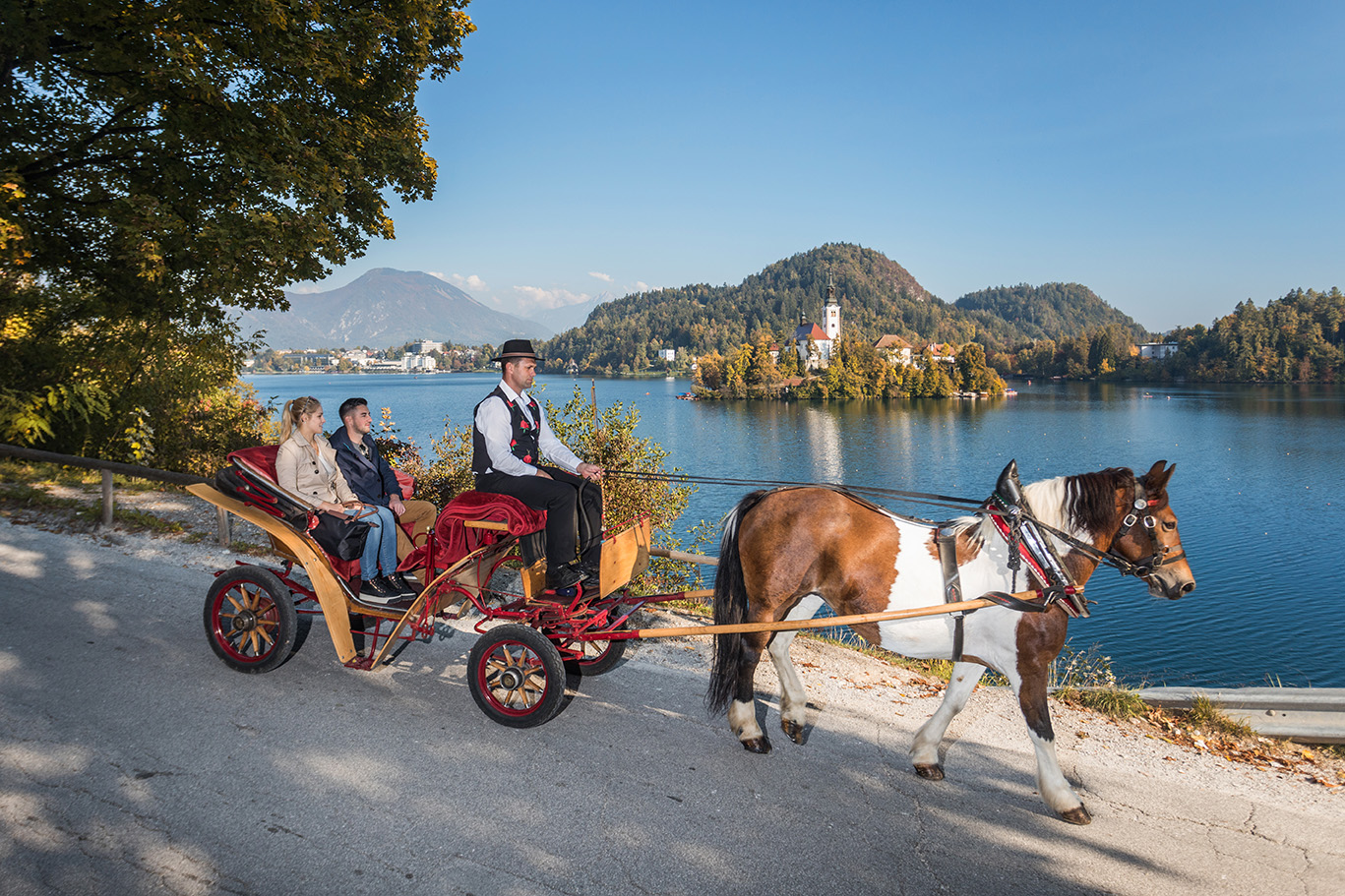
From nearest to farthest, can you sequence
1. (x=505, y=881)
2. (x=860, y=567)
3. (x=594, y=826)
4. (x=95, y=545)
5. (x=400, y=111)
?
1. (x=505, y=881)
2. (x=594, y=826)
3. (x=860, y=567)
4. (x=95, y=545)
5. (x=400, y=111)

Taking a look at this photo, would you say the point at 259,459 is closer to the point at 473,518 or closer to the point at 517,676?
the point at 473,518

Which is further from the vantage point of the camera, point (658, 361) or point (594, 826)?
point (658, 361)

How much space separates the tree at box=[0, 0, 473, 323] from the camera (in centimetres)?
775

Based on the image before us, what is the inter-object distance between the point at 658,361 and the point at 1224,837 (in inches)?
6821

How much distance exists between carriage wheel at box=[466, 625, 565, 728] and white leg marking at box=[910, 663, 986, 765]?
84.8 inches

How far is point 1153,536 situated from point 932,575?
1157 millimetres

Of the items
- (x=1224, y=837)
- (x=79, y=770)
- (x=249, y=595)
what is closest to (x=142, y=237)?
(x=249, y=595)

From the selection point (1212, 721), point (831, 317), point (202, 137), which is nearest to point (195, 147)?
point (202, 137)

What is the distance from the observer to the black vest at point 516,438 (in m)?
5.03

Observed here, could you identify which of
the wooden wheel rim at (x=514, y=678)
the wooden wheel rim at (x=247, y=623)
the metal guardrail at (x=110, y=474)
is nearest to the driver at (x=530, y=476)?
the wooden wheel rim at (x=514, y=678)

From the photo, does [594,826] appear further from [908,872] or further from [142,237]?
[142,237]

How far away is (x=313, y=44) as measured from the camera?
26.5 feet

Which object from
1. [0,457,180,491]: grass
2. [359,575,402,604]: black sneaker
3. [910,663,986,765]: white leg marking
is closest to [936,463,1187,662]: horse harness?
[910,663,986,765]: white leg marking

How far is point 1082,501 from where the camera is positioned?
3.96 metres
